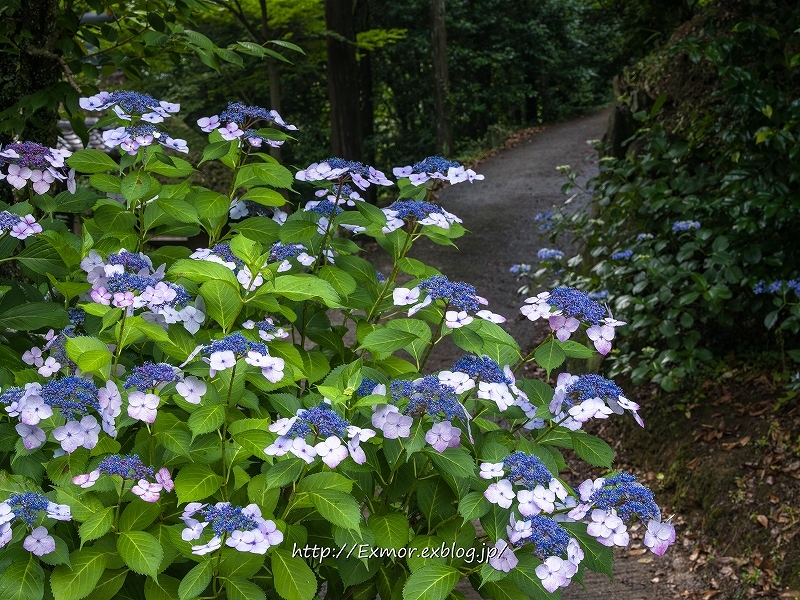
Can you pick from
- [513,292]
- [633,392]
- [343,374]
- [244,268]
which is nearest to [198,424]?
[343,374]

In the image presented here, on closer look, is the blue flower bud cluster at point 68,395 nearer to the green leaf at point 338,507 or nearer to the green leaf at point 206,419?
the green leaf at point 206,419

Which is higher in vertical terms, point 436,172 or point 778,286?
point 436,172

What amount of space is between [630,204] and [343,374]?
4.75 m

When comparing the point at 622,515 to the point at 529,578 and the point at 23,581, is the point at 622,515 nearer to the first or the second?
the point at 529,578

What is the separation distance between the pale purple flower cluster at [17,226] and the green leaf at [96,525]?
70cm

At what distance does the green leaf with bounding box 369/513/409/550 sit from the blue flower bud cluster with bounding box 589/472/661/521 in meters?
0.39

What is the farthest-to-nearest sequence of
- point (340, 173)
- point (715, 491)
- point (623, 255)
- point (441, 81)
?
point (441, 81) < point (623, 255) < point (715, 491) < point (340, 173)

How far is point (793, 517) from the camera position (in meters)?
4.00

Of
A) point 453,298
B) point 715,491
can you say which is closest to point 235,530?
point 453,298

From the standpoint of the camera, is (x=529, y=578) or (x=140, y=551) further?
(x=529, y=578)

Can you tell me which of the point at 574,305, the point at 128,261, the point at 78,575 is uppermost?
the point at 128,261

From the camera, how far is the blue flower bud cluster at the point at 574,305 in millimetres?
1729

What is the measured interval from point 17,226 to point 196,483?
77 centimetres

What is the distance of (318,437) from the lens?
1.47 metres
